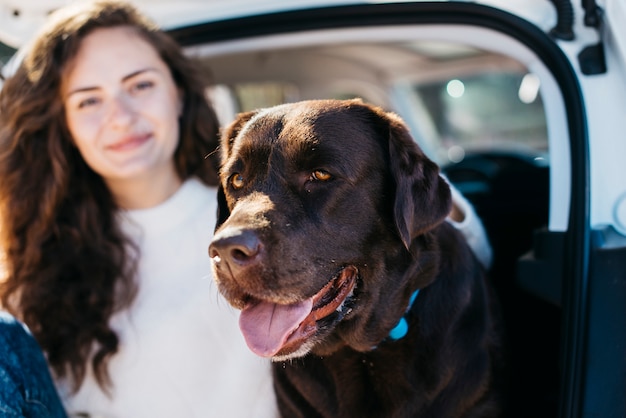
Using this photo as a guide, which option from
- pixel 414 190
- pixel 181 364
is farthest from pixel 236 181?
pixel 181 364

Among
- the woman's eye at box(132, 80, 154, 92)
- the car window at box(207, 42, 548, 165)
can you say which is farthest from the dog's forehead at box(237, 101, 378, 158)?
the car window at box(207, 42, 548, 165)

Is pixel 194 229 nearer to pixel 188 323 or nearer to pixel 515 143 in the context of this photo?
pixel 188 323

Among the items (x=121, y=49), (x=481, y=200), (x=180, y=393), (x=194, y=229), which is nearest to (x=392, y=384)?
(x=180, y=393)

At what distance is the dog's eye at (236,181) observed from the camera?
200 cm

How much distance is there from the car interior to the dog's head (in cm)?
57

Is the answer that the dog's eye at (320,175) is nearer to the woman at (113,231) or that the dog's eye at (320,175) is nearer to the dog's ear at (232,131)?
the dog's ear at (232,131)

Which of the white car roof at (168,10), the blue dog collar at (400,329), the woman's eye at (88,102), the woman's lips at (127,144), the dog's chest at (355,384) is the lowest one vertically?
the dog's chest at (355,384)

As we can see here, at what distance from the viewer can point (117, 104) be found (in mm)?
2486

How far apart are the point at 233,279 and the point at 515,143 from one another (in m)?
3.66

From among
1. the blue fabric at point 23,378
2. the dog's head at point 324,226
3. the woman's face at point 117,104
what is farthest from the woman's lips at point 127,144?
the blue fabric at point 23,378

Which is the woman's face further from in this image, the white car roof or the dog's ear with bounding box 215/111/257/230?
the dog's ear with bounding box 215/111/257/230

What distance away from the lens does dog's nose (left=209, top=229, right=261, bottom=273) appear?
1621 mm

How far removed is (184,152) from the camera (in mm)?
2852

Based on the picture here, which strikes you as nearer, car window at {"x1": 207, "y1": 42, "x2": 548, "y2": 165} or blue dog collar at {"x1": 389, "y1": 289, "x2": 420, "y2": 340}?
blue dog collar at {"x1": 389, "y1": 289, "x2": 420, "y2": 340}
